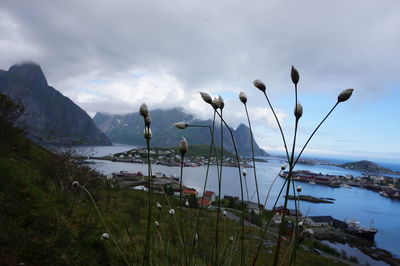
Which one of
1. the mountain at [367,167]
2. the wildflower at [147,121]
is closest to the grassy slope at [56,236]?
the wildflower at [147,121]

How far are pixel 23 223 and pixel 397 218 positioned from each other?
73.3 meters

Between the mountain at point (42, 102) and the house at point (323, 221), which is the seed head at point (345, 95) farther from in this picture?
the mountain at point (42, 102)

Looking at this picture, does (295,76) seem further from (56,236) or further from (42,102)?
(42,102)

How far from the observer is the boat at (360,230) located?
143 ft

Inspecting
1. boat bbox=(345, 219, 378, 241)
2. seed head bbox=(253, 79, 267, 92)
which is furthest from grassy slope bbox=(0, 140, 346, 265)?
boat bbox=(345, 219, 378, 241)

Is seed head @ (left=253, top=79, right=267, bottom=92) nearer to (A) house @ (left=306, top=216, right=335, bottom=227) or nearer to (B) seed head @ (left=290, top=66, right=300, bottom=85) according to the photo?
(B) seed head @ (left=290, top=66, right=300, bottom=85)

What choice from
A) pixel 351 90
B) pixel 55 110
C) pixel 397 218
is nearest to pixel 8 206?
pixel 351 90

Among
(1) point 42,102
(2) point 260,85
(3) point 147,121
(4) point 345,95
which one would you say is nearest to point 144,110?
(3) point 147,121

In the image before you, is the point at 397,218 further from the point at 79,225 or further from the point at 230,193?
the point at 79,225

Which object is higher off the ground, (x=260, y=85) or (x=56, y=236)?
(x=260, y=85)

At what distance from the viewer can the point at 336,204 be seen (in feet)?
219

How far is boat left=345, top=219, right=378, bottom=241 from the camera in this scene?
43438mm

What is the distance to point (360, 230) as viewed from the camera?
44.5 meters

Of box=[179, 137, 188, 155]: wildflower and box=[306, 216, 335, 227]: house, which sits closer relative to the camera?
box=[179, 137, 188, 155]: wildflower
